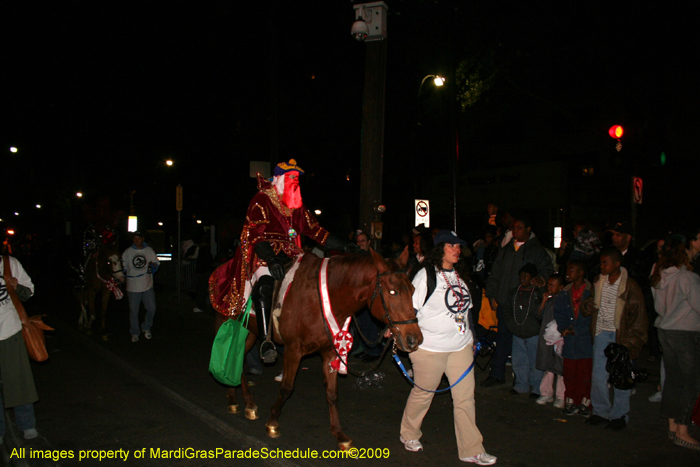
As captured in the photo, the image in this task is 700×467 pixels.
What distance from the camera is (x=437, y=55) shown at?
1873 cm

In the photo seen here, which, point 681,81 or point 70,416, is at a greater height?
point 681,81

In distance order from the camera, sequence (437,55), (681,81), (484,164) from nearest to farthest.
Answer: (437,55)
(681,81)
(484,164)

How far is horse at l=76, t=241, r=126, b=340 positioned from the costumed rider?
5.29 meters

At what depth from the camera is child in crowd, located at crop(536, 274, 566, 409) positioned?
638 cm

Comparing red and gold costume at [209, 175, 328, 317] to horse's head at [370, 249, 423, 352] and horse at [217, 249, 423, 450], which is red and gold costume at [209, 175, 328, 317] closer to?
horse at [217, 249, 423, 450]

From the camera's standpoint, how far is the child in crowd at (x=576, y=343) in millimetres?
6055

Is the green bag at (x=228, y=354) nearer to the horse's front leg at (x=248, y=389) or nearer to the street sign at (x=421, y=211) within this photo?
the horse's front leg at (x=248, y=389)

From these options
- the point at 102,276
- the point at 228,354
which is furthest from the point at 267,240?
the point at 102,276

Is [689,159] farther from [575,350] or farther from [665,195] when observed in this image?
[575,350]

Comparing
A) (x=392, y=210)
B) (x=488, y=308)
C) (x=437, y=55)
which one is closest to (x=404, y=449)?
(x=488, y=308)

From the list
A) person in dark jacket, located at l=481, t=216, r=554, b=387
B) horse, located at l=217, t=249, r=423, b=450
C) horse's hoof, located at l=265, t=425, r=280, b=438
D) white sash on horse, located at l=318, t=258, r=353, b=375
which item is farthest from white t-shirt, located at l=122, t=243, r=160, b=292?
person in dark jacket, located at l=481, t=216, r=554, b=387

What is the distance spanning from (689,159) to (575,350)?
21.6 m

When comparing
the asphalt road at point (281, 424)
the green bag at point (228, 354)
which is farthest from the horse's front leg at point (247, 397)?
the green bag at point (228, 354)

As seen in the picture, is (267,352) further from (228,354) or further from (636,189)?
(636,189)
